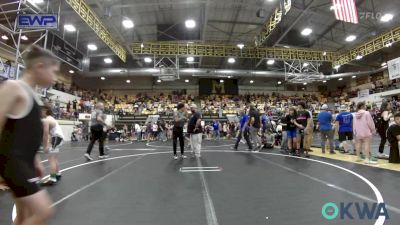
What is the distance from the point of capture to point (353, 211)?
2.99 meters

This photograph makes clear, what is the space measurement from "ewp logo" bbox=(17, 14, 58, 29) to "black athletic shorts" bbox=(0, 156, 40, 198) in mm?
10852

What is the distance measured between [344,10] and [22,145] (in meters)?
11.7

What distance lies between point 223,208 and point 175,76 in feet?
59.1

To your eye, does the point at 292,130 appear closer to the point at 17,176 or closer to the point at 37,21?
the point at 17,176

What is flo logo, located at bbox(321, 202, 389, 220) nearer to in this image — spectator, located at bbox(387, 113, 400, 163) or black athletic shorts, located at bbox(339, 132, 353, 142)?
spectator, located at bbox(387, 113, 400, 163)

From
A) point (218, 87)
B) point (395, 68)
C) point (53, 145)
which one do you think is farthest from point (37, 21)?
point (218, 87)

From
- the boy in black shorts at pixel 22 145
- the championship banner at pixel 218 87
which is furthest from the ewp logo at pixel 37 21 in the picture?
the championship banner at pixel 218 87

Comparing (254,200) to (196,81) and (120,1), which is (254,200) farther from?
(196,81)

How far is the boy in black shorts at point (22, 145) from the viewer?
1.48m

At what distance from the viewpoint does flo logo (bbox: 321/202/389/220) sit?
2830 millimetres

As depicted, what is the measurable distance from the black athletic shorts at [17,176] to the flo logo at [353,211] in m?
2.80

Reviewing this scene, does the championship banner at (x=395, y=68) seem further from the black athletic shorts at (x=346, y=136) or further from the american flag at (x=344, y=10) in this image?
the black athletic shorts at (x=346, y=136)

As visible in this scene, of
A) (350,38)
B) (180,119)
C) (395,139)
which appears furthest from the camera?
(350,38)

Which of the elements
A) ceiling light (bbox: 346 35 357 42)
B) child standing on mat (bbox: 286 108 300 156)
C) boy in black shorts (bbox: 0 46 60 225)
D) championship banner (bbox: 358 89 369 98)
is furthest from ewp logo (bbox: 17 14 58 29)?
championship banner (bbox: 358 89 369 98)
